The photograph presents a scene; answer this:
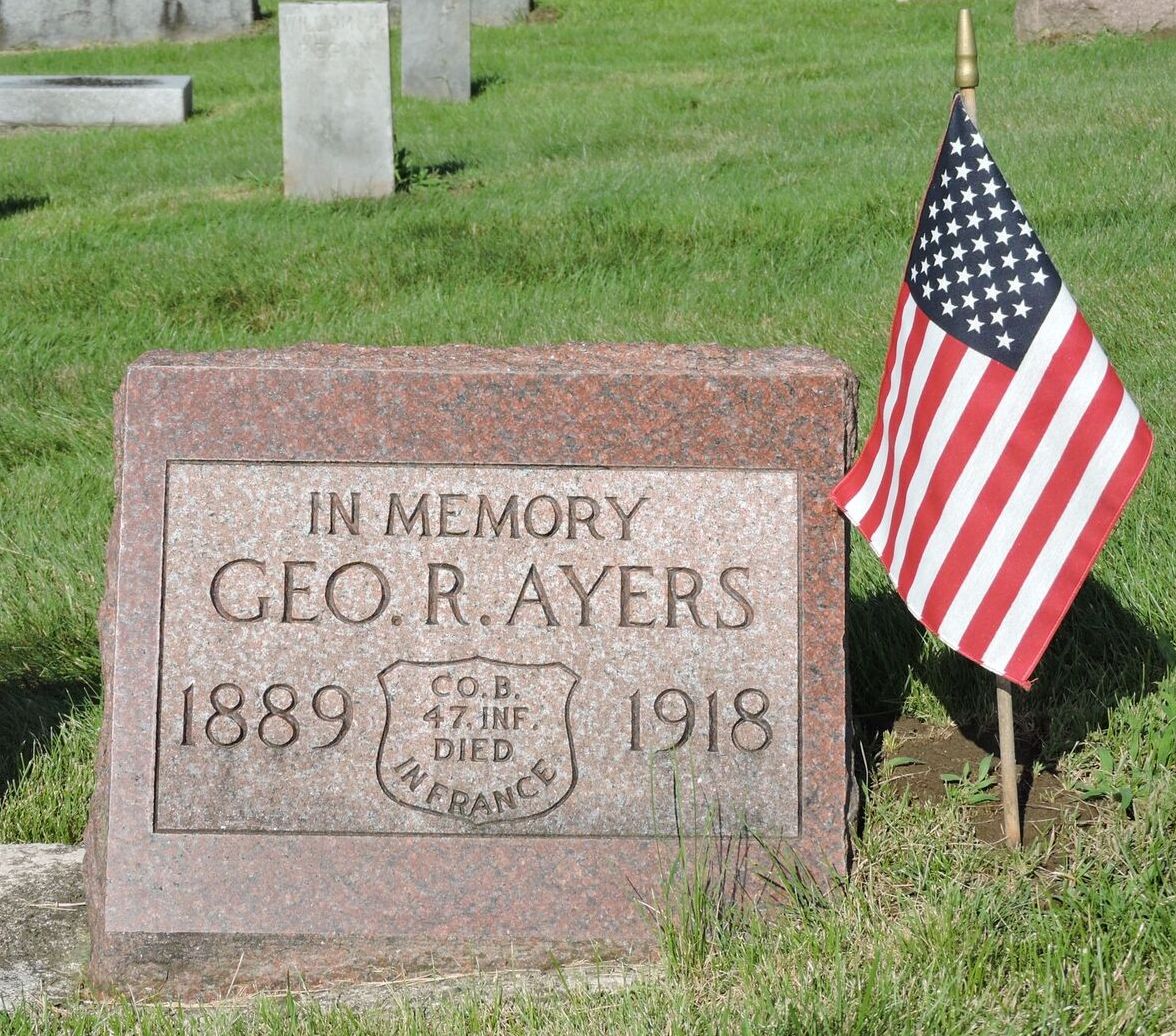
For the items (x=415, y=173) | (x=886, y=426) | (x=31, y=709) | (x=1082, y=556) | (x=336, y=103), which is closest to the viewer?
(x=1082, y=556)

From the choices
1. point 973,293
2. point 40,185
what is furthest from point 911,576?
point 40,185

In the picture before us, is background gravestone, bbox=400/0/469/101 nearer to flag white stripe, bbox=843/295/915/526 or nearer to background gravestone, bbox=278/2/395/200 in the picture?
background gravestone, bbox=278/2/395/200

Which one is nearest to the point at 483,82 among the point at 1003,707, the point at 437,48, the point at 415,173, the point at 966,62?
the point at 437,48

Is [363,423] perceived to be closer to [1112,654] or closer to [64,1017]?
[64,1017]

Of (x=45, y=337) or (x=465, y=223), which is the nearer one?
(x=45, y=337)

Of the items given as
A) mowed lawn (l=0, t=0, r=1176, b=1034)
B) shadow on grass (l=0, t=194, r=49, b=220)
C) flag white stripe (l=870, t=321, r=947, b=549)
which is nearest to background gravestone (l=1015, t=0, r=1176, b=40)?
mowed lawn (l=0, t=0, r=1176, b=1034)

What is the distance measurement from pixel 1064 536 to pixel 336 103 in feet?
22.9

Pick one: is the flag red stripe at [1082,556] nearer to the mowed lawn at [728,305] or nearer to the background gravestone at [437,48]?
the mowed lawn at [728,305]

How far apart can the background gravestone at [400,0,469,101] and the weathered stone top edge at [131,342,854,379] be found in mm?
10071

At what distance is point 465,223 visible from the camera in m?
7.51

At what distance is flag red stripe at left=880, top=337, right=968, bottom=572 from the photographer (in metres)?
2.41

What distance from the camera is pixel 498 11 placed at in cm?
1695

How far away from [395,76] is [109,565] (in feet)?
39.5

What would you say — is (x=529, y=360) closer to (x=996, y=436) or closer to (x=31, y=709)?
(x=996, y=436)
